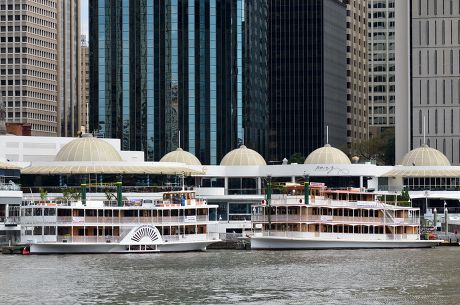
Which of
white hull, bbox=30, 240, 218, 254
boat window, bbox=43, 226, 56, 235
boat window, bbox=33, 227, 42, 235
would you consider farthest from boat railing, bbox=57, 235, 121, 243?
boat window, bbox=33, 227, 42, 235

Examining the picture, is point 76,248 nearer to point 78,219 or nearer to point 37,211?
point 78,219

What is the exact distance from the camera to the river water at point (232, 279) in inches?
5354

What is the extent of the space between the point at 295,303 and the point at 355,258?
54969 mm

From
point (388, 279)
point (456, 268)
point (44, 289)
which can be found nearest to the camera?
point (44, 289)

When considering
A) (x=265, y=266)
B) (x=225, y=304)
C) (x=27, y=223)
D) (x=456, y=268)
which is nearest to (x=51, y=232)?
(x=27, y=223)

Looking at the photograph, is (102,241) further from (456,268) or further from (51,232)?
(456,268)

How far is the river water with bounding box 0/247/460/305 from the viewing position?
5354 inches

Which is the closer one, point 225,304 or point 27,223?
point 225,304

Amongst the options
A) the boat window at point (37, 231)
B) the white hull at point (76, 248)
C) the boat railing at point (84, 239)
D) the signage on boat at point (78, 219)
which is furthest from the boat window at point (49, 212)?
the white hull at point (76, 248)

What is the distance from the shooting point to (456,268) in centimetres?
16762

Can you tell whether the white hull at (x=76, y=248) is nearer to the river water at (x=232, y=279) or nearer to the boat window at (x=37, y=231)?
the boat window at (x=37, y=231)

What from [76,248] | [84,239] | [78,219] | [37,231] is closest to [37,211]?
[37,231]

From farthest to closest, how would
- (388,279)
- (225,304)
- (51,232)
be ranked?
(51,232), (388,279), (225,304)

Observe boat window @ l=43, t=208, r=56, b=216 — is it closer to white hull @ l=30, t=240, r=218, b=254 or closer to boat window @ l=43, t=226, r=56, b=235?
boat window @ l=43, t=226, r=56, b=235
